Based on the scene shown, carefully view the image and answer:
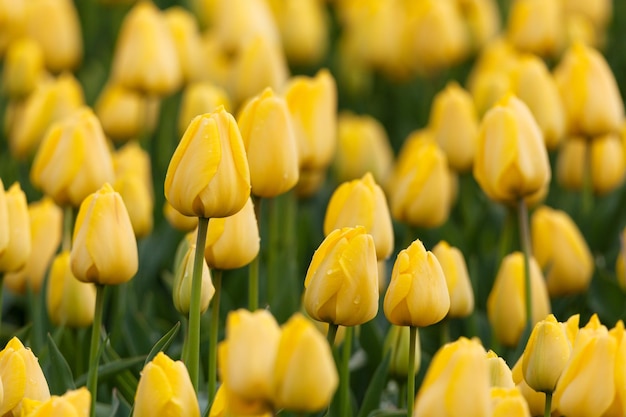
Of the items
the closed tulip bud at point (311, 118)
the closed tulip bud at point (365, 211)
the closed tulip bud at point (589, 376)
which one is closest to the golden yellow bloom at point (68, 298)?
the closed tulip bud at point (365, 211)

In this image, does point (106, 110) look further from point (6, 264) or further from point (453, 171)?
point (6, 264)

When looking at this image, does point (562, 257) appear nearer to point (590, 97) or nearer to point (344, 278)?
point (590, 97)

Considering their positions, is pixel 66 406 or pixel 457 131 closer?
pixel 66 406

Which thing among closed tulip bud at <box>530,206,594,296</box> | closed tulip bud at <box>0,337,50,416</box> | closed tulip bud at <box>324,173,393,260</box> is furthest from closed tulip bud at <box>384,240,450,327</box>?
closed tulip bud at <box>530,206,594,296</box>

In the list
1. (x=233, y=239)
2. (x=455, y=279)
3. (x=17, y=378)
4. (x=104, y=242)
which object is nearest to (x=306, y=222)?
(x=455, y=279)

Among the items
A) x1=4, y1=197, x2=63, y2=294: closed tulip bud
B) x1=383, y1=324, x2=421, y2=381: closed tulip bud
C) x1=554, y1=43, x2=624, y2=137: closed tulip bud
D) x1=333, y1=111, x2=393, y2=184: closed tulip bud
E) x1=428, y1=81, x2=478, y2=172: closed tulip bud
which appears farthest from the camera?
x1=333, y1=111, x2=393, y2=184: closed tulip bud

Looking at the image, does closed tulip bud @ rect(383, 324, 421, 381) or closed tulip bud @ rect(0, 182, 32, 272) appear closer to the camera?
closed tulip bud @ rect(0, 182, 32, 272)

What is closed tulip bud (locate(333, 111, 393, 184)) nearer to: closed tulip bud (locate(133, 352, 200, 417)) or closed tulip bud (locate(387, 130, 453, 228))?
closed tulip bud (locate(387, 130, 453, 228))
